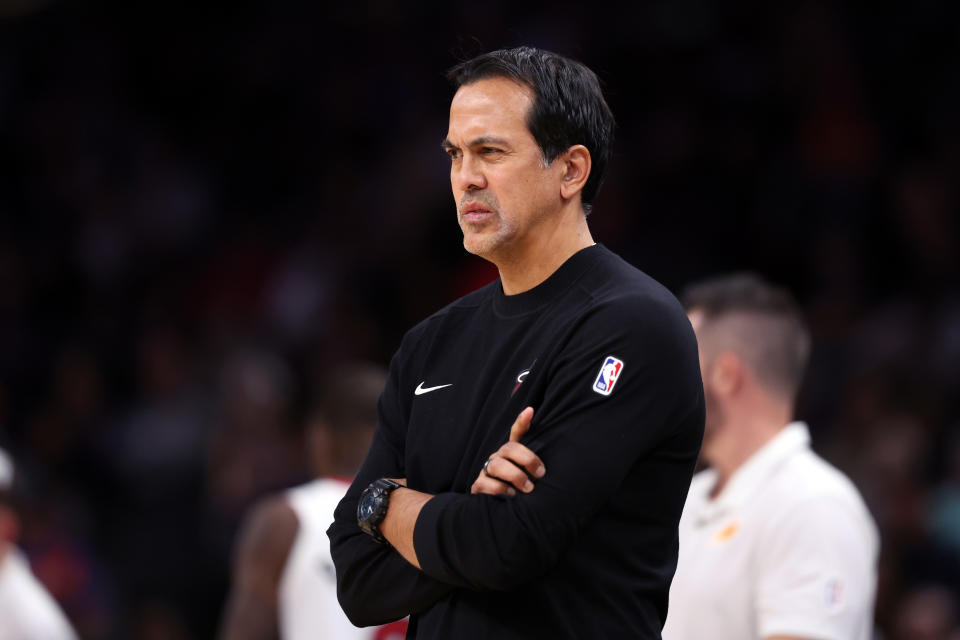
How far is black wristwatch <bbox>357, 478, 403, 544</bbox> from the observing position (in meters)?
2.87

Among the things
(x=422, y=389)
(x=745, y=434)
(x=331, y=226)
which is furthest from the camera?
(x=331, y=226)

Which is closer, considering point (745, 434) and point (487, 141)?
point (487, 141)

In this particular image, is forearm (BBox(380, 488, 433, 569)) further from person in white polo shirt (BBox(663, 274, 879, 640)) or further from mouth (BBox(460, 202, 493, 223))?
person in white polo shirt (BBox(663, 274, 879, 640))

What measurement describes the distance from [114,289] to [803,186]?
563 centimetres

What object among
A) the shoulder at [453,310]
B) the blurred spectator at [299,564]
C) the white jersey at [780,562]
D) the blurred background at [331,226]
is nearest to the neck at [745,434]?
the white jersey at [780,562]

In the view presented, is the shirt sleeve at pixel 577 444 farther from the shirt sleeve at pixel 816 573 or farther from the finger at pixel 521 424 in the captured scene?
the shirt sleeve at pixel 816 573

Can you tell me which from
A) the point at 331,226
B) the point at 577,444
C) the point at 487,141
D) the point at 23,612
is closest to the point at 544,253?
the point at 487,141

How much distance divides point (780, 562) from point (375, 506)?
1.63 m

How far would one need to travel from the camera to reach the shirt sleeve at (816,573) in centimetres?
393

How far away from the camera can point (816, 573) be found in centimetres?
397

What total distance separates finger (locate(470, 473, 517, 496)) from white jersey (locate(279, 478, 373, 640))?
250 cm

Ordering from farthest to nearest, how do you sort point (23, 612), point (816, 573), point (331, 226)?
1. point (331, 226)
2. point (23, 612)
3. point (816, 573)

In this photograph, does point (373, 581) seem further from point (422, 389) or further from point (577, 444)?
point (577, 444)

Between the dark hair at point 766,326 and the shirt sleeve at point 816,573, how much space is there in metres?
0.55
